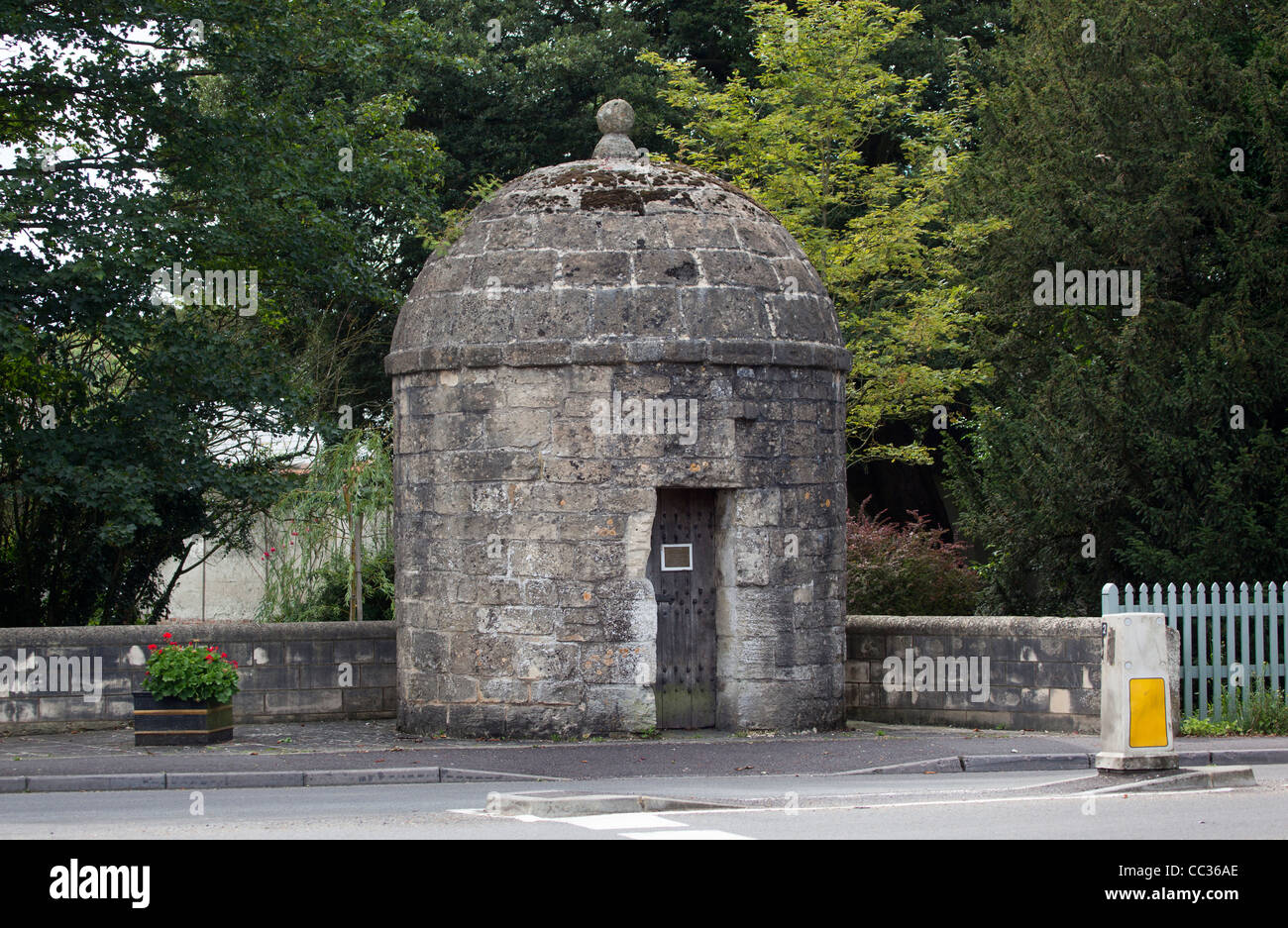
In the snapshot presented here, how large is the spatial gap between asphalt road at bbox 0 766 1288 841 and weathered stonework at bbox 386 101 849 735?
231cm

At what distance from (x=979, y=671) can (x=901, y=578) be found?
4657 millimetres

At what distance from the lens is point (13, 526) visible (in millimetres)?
20141

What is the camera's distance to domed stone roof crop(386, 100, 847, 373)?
13.6 meters

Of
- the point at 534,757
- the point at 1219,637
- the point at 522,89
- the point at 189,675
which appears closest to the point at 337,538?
the point at 189,675

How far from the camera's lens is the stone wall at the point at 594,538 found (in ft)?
44.2

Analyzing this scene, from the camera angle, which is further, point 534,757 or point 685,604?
point 685,604

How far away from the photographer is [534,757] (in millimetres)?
12516

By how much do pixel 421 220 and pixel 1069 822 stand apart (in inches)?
526

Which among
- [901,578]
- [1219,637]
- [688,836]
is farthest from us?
[901,578]

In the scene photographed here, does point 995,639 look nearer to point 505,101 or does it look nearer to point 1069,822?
point 1069,822

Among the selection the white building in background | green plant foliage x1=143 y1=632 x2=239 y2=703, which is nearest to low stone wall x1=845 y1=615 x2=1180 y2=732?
green plant foliage x1=143 y1=632 x2=239 y2=703

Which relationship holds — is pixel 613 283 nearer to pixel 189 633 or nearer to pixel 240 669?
pixel 189 633

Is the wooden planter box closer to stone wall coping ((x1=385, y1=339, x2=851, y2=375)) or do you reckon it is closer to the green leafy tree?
stone wall coping ((x1=385, y1=339, x2=851, y2=375))

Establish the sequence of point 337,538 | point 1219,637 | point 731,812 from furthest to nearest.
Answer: point 337,538 → point 1219,637 → point 731,812
